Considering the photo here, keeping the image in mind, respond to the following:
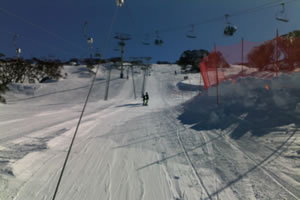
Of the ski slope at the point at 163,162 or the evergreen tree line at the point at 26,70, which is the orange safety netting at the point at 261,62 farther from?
the evergreen tree line at the point at 26,70

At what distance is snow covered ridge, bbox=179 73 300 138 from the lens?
21.3 ft

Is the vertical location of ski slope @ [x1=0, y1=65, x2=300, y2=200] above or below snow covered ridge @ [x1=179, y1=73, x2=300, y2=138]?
below

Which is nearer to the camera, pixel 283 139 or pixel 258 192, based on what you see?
pixel 258 192

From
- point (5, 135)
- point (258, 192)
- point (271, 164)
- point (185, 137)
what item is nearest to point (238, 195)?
point (258, 192)

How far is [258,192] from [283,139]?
3.02 m

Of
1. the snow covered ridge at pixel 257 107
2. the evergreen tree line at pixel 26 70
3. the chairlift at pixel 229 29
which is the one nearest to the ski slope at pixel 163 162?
the snow covered ridge at pixel 257 107

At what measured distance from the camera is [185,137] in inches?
237

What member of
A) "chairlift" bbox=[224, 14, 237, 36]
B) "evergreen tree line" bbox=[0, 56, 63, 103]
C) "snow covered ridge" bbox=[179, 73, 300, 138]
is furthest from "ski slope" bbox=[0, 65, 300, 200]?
"evergreen tree line" bbox=[0, 56, 63, 103]

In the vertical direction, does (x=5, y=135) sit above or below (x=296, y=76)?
below

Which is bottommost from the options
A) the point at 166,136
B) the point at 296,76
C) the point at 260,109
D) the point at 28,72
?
the point at 166,136

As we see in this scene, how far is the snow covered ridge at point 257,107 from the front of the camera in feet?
21.3

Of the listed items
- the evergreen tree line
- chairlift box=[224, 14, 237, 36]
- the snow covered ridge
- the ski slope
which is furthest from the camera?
the evergreen tree line

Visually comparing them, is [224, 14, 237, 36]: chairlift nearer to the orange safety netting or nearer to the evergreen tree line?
the orange safety netting

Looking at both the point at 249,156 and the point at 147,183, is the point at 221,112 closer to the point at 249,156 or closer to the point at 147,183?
the point at 249,156
